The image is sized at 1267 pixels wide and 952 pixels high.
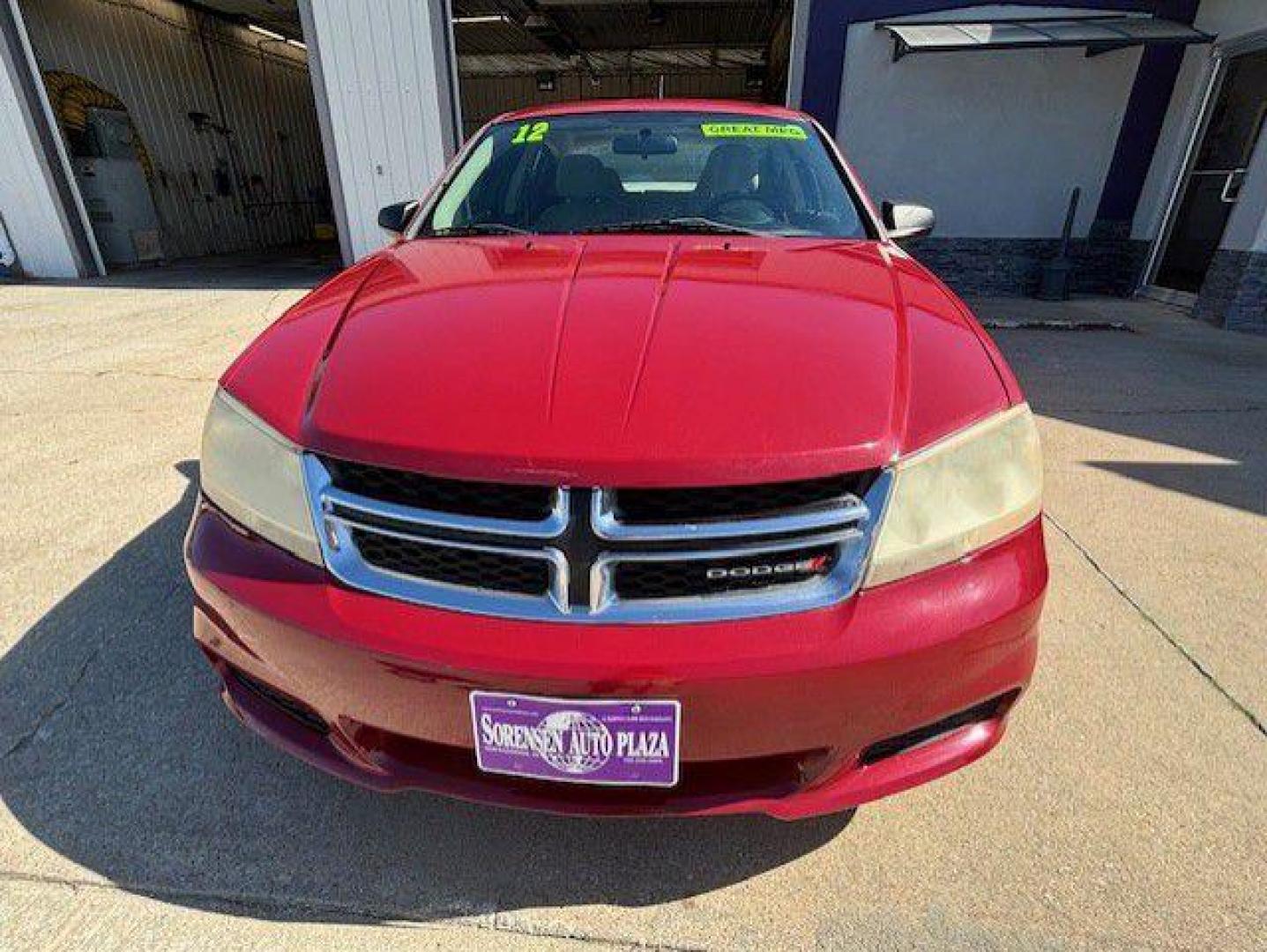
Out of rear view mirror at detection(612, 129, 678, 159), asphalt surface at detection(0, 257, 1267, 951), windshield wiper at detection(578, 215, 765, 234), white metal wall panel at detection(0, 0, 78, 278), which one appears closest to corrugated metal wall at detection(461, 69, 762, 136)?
white metal wall panel at detection(0, 0, 78, 278)

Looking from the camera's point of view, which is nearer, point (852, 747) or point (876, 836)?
point (852, 747)

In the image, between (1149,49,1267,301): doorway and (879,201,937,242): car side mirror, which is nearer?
(879,201,937,242): car side mirror

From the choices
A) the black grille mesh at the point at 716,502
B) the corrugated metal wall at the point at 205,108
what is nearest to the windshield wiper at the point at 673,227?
the black grille mesh at the point at 716,502

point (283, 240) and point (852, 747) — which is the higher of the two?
point (852, 747)

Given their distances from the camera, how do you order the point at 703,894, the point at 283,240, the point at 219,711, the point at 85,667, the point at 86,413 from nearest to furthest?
the point at 703,894
the point at 219,711
the point at 85,667
the point at 86,413
the point at 283,240

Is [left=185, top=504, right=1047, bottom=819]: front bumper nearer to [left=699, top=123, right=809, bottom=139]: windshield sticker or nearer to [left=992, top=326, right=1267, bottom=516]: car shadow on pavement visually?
[left=699, top=123, right=809, bottom=139]: windshield sticker

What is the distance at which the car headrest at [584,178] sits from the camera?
7.68ft

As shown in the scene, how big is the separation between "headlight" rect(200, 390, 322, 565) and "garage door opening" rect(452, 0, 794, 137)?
10147 mm

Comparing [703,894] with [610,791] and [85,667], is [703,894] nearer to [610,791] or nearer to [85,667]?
[610,791]

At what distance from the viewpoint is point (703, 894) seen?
1.39 m

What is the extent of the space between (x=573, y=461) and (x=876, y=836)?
1073 millimetres

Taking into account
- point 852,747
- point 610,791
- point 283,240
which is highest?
point 852,747

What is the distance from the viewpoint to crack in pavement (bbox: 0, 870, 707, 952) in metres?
1.32

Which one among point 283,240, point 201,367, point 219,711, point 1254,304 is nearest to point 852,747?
point 219,711
